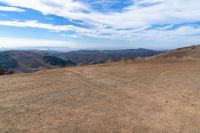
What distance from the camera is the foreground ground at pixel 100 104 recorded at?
6500 mm

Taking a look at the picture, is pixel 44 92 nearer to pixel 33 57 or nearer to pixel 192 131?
pixel 192 131

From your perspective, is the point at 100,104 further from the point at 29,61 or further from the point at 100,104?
the point at 29,61

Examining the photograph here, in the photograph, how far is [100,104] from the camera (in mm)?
8484

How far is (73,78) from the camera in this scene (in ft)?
44.6

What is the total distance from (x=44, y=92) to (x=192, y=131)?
585 cm


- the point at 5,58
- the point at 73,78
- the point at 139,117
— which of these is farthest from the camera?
the point at 5,58

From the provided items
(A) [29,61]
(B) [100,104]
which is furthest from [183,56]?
(A) [29,61]

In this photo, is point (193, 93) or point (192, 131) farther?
point (193, 93)

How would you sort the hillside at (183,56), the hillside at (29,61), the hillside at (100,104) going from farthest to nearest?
the hillside at (29,61) → the hillside at (183,56) → the hillside at (100,104)

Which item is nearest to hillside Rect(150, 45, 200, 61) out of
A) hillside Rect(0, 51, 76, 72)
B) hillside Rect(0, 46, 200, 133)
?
hillside Rect(0, 46, 200, 133)

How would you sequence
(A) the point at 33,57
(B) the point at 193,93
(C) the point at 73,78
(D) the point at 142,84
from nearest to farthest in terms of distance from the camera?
1. (B) the point at 193,93
2. (D) the point at 142,84
3. (C) the point at 73,78
4. (A) the point at 33,57

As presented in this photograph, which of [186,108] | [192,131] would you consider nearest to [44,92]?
[186,108]

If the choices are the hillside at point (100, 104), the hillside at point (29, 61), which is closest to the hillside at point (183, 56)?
the hillside at point (100, 104)

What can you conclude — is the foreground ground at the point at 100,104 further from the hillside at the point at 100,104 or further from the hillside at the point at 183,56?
the hillside at the point at 183,56
